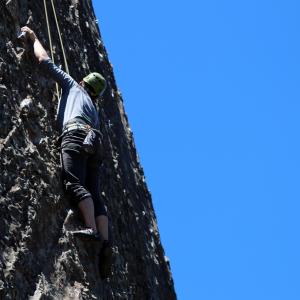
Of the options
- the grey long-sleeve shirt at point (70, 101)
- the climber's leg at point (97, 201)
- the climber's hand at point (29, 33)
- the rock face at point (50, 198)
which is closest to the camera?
the rock face at point (50, 198)

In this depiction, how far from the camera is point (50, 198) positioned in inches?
348

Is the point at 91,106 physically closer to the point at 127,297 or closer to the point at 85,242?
the point at 85,242

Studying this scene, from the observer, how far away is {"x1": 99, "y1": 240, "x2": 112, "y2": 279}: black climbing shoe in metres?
9.26

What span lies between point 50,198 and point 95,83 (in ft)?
5.26

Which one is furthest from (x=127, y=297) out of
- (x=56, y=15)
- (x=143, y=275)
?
(x=56, y=15)

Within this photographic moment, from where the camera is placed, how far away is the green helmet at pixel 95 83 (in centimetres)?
981

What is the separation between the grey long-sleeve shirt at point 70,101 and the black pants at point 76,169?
0.91 feet

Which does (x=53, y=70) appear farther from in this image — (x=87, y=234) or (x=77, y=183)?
(x=87, y=234)

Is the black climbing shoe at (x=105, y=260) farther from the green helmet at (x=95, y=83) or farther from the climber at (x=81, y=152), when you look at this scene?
the green helmet at (x=95, y=83)

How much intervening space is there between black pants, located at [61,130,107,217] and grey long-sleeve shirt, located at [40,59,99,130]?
0.28 metres

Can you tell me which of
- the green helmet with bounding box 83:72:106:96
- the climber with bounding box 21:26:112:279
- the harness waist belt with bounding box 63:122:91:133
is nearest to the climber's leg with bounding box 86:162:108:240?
the climber with bounding box 21:26:112:279

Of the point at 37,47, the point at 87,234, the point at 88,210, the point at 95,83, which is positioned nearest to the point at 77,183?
the point at 88,210

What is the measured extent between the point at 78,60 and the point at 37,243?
12.7 ft

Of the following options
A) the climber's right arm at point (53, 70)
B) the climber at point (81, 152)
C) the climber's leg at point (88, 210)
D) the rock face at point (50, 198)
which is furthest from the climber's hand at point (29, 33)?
the climber's leg at point (88, 210)
